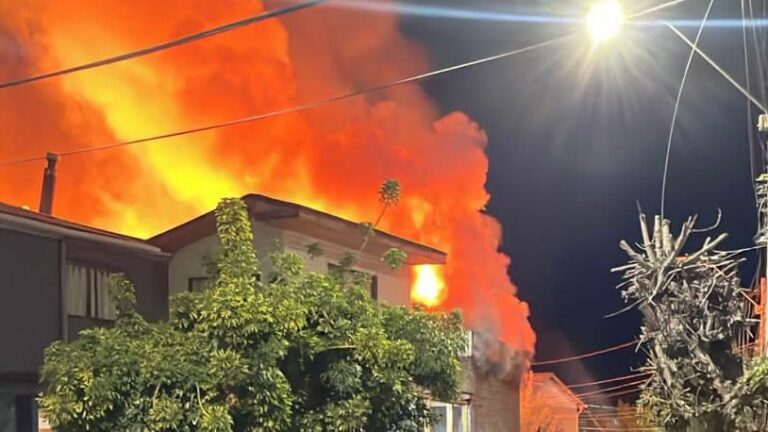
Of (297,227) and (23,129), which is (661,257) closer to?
(297,227)

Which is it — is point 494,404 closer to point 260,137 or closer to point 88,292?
point 260,137

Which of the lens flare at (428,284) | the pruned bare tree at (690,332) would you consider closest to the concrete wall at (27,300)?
the lens flare at (428,284)

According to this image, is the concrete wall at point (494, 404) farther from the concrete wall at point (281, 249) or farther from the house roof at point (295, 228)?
the house roof at point (295, 228)

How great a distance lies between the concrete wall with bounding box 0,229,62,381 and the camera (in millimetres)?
10930

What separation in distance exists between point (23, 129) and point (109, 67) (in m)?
1.56

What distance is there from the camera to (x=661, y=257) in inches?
277

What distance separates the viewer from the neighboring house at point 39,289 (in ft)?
35.9

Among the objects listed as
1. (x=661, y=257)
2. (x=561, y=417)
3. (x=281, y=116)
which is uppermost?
(x=281, y=116)

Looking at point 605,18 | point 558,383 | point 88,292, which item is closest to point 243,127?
point 88,292

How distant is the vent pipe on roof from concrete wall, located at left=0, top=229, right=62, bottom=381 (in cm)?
169

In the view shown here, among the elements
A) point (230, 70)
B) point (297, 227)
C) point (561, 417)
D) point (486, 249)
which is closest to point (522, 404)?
point (561, 417)

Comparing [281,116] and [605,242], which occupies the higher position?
[281,116]

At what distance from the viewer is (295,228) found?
12.8 meters

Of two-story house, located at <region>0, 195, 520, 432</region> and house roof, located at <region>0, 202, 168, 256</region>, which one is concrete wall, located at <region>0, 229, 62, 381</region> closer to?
two-story house, located at <region>0, 195, 520, 432</region>
